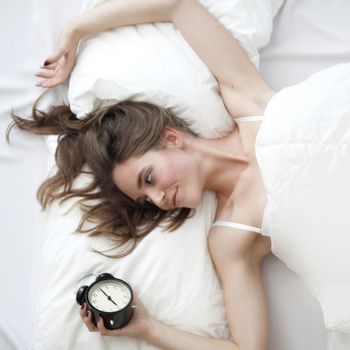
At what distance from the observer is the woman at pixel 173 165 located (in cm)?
130

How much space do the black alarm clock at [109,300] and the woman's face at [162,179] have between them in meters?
0.24

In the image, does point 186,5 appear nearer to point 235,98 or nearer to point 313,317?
point 235,98

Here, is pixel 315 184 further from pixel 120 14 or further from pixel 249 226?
pixel 120 14

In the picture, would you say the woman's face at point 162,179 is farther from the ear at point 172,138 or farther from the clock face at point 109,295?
the clock face at point 109,295

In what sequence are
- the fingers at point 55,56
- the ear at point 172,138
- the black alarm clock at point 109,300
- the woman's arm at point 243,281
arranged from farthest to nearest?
1. the fingers at point 55,56
2. the ear at point 172,138
3. the woman's arm at point 243,281
4. the black alarm clock at point 109,300

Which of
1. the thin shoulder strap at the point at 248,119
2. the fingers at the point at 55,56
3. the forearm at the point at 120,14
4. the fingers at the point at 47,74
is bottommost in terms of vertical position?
the thin shoulder strap at the point at 248,119

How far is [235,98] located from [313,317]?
632 millimetres

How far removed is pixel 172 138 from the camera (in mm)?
1397

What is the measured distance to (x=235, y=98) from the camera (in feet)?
4.85

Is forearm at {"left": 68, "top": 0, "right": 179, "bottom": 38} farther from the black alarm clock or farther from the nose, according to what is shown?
the black alarm clock

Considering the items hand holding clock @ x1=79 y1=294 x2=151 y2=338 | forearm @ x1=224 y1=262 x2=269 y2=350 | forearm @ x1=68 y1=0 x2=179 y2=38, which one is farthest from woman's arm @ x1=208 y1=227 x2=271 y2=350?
forearm @ x1=68 y1=0 x2=179 y2=38

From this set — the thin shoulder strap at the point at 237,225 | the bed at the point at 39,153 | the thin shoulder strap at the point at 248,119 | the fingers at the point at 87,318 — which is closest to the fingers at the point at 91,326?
the fingers at the point at 87,318

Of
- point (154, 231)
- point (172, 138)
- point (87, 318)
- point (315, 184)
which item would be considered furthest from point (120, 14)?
point (87, 318)

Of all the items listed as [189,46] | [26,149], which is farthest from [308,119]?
[26,149]
